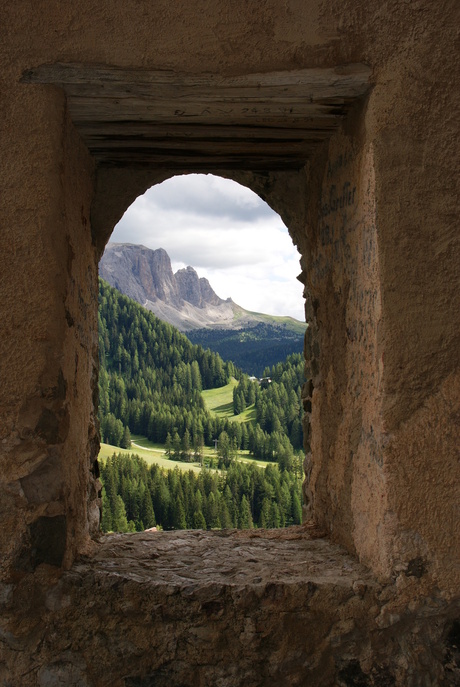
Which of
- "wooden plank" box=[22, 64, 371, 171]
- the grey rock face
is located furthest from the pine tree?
the grey rock face

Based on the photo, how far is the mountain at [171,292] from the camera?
128625 mm

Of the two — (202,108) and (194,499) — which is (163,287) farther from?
(202,108)

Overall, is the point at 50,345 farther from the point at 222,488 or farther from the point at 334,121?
the point at 222,488

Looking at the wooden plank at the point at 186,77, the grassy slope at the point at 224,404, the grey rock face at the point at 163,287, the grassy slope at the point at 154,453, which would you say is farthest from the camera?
the grey rock face at the point at 163,287

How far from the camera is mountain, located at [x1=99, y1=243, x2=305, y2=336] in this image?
129m

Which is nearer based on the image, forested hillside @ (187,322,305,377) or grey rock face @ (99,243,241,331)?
forested hillside @ (187,322,305,377)

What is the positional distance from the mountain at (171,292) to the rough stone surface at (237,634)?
124m

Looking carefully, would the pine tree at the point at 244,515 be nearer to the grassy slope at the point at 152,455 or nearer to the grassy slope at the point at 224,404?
the grassy slope at the point at 152,455

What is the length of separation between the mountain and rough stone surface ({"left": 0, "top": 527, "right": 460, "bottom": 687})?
124 m

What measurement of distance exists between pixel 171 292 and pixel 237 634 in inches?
5485

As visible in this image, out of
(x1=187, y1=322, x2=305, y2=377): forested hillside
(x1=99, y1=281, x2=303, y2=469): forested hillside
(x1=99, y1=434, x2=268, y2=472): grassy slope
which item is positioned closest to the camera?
(x1=99, y1=434, x2=268, y2=472): grassy slope

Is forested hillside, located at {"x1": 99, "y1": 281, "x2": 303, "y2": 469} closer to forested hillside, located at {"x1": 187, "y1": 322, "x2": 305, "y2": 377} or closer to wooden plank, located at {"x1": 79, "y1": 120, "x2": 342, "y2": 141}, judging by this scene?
forested hillside, located at {"x1": 187, "y1": 322, "x2": 305, "y2": 377}

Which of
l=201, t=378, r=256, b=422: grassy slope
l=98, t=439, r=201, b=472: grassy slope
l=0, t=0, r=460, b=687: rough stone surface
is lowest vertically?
l=98, t=439, r=201, b=472: grassy slope

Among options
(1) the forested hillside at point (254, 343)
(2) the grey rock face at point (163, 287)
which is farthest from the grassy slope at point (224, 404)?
Result: (2) the grey rock face at point (163, 287)
